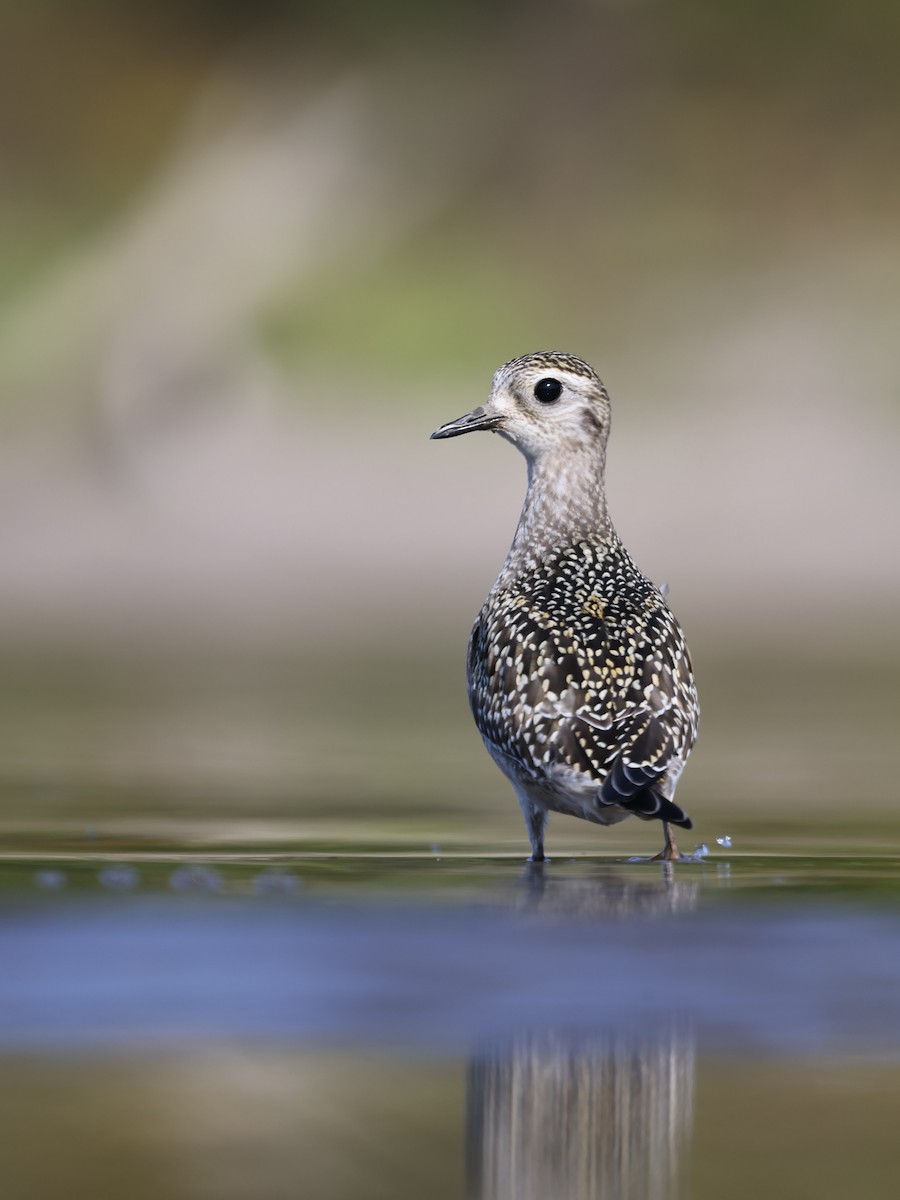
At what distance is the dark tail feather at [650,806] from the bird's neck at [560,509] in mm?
2150

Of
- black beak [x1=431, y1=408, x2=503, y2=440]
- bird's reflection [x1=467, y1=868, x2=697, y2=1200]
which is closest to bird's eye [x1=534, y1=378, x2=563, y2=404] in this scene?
black beak [x1=431, y1=408, x2=503, y2=440]

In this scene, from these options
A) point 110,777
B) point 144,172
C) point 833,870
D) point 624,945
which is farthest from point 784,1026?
point 144,172

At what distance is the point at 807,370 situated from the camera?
34312mm

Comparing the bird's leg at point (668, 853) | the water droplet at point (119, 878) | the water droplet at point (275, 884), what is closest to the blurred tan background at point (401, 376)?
the bird's leg at point (668, 853)

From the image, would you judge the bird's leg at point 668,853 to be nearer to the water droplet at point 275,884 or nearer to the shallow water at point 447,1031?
the shallow water at point 447,1031

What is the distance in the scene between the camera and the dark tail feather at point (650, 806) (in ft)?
26.0

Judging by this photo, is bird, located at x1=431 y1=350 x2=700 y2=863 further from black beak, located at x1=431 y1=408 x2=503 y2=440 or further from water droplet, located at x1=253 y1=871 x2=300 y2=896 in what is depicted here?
water droplet, located at x1=253 y1=871 x2=300 y2=896

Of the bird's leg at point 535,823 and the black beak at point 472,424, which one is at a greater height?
the black beak at point 472,424

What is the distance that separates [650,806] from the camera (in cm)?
807

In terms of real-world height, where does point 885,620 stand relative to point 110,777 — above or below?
above

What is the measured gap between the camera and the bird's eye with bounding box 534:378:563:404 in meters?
10.4

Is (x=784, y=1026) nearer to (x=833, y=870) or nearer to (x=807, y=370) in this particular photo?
(x=833, y=870)

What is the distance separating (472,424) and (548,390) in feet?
1.22

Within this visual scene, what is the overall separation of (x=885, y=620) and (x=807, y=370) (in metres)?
11.8
